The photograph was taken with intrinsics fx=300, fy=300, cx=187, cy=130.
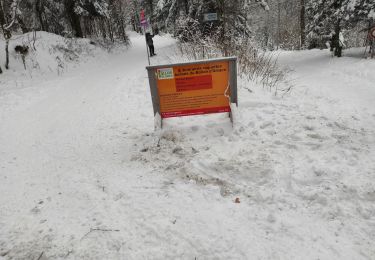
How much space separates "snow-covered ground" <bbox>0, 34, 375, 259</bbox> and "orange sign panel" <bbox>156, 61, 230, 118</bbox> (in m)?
0.35

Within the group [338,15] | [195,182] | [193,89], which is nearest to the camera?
[195,182]

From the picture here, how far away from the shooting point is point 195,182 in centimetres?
404

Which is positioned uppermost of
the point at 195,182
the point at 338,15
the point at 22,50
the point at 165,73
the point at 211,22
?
the point at 211,22

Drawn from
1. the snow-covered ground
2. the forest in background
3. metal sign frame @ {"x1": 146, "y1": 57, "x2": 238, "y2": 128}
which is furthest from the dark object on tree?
metal sign frame @ {"x1": 146, "y1": 57, "x2": 238, "y2": 128}

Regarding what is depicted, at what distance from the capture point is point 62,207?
369 cm

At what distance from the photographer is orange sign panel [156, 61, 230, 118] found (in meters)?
5.38

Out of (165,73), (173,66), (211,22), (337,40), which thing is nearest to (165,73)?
(165,73)

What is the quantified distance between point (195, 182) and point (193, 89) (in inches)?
80.9

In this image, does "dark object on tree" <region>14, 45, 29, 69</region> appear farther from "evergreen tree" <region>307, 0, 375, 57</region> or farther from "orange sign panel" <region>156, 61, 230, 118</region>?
"evergreen tree" <region>307, 0, 375, 57</region>

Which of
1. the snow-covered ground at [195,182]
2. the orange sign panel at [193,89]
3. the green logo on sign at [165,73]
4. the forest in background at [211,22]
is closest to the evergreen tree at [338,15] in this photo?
the forest in background at [211,22]

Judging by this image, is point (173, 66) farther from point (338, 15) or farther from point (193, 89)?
point (338, 15)

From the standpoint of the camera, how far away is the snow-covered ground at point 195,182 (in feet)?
9.85

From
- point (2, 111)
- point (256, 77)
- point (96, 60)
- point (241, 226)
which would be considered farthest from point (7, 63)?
point (241, 226)

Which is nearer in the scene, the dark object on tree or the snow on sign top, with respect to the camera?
the snow on sign top
